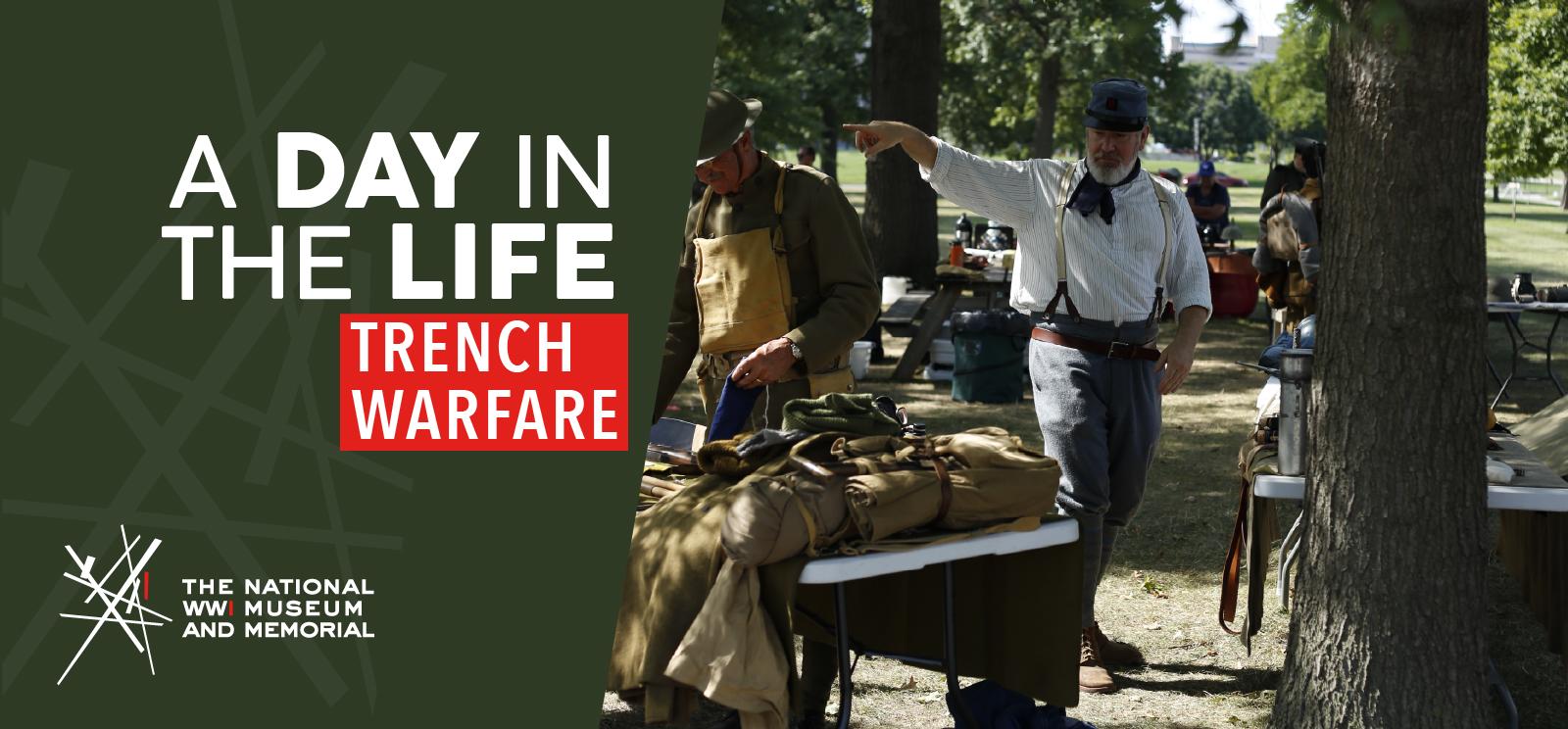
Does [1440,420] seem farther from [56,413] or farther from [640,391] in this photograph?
[56,413]

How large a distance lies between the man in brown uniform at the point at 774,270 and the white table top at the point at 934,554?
1.11 metres

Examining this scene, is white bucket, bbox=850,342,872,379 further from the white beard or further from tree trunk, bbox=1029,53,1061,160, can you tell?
tree trunk, bbox=1029,53,1061,160

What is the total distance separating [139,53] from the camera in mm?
6375

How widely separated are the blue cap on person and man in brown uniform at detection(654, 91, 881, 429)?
0.77m

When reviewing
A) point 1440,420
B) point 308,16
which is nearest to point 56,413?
point 308,16

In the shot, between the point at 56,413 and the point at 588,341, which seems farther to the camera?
the point at 588,341

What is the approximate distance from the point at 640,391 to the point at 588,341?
34 cm

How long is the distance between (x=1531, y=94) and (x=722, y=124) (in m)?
17.2

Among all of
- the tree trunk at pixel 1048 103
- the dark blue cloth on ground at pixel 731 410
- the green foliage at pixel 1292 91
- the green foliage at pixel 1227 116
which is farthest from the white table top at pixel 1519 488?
the green foliage at pixel 1227 116

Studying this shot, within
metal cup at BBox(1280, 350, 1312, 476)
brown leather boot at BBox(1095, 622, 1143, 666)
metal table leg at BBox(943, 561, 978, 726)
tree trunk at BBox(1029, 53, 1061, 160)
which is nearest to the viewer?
metal table leg at BBox(943, 561, 978, 726)

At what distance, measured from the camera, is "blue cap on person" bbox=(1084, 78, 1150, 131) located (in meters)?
4.81

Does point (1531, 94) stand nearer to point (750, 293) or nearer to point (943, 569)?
point (750, 293)

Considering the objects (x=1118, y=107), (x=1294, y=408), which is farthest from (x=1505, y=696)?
(x=1118, y=107)

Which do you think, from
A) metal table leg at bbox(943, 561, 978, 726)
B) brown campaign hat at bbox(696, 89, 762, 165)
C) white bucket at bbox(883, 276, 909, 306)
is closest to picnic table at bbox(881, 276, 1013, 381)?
white bucket at bbox(883, 276, 909, 306)
